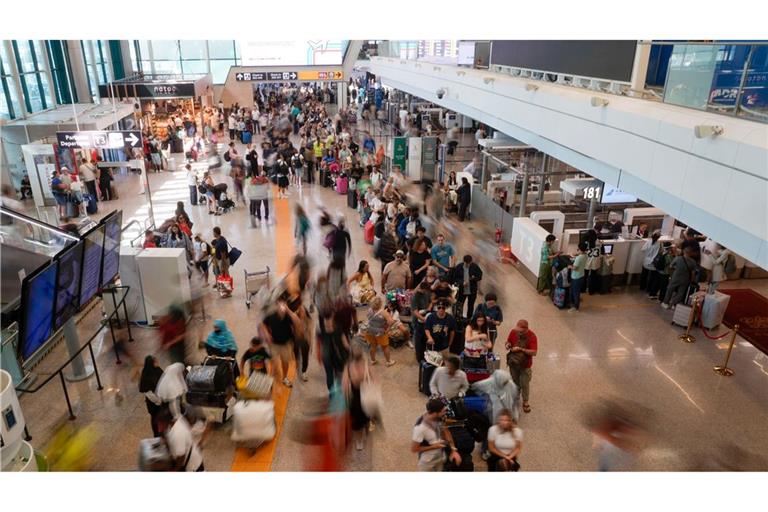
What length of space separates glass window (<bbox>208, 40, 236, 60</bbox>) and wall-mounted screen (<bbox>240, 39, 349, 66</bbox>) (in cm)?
290

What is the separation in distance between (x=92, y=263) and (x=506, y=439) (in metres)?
5.84

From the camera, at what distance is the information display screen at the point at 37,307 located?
581 cm

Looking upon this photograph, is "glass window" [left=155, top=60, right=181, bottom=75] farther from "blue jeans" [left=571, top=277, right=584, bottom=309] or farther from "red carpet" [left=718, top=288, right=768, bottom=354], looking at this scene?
"red carpet" [left=718, top=288, right=768, bottom=354]

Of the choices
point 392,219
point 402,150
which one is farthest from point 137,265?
point 402,150

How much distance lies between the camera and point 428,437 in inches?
203

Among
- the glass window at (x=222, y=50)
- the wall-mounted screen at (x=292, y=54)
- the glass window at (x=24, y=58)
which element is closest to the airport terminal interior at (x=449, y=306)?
the glass window at (x=24, y=58)

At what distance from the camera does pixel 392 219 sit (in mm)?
12125

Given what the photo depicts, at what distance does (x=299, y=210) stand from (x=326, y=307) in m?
4.19

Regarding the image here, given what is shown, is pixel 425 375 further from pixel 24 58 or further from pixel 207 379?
pixel 24 58

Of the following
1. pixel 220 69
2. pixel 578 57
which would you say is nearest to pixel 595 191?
pixel 578 57

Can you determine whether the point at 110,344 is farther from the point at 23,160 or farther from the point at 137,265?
the point at 23,160

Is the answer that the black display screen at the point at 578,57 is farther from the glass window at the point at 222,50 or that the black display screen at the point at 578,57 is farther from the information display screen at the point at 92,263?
the glass window at the point at 222,50

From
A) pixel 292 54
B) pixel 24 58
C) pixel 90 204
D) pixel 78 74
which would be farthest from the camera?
pixel 292 54

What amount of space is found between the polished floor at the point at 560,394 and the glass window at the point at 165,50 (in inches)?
984
